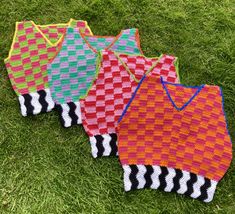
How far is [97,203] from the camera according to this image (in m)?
1.79

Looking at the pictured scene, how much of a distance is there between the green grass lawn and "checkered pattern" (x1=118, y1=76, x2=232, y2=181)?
0.37 ft

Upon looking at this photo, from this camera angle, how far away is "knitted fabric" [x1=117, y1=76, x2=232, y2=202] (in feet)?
6.08

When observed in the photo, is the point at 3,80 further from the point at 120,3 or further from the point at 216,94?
the point at 216,94

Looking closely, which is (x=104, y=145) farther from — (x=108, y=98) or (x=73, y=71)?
(x=73, y=71)

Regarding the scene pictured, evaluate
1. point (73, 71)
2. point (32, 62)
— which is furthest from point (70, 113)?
point (32, 62)

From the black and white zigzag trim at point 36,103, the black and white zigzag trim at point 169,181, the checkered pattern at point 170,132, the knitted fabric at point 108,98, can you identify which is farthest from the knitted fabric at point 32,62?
the black and white zigzag trim at point 169,181

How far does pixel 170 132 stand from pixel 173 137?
0.09ft

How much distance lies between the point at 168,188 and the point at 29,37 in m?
1.08

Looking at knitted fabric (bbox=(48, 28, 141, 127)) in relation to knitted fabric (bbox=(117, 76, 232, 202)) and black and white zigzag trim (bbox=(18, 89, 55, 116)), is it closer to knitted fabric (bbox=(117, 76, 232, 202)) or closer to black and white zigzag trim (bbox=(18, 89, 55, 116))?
black and white zigzag trim (bbox=(18, 89, 55, 116))

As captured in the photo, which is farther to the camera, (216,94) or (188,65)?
(188,65)

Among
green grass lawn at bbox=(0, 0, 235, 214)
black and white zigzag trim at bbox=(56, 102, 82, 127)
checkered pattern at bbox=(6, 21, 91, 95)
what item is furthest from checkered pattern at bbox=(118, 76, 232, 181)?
checkered pattern at bbox=(6, 21, 91, 95)

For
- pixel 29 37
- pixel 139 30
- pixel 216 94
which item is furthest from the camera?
pixel 139 30

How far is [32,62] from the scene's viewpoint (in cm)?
201

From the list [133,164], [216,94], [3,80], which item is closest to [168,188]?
[133,164]
